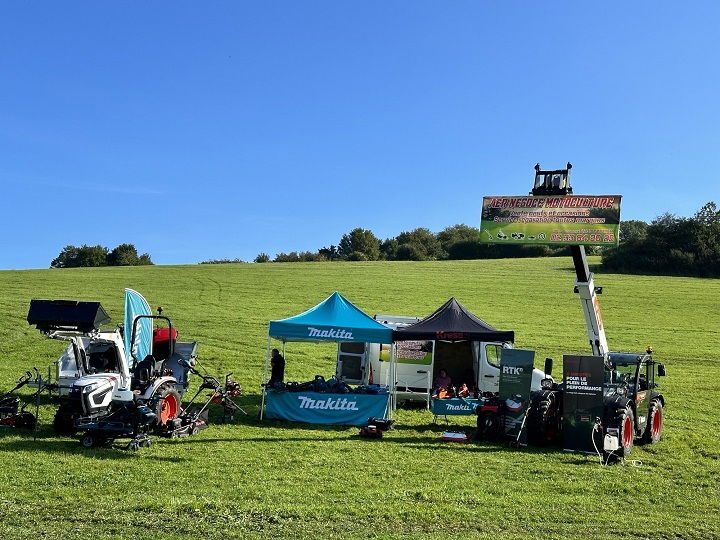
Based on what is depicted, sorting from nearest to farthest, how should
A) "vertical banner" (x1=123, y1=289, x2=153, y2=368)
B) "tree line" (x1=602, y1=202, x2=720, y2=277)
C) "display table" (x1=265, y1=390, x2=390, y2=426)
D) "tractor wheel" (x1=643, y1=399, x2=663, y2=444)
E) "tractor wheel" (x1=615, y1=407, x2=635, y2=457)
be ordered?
1. "tractor wheel" (x1=615, y1=407, x2=635, y2=457)
2. "tractor wheel" (x1=643, y1=399, x2=663, y2=444)
3. "vertical banner" (x1=123, y1=289, x2=153, y2=368)
4. "display table" (x1=265, y1=390, x2=390, y2=426)
5. "tree line" (x1=602, y1=202, x2=720, y2=277)

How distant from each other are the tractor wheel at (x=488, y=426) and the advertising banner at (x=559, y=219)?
3846 millimetres

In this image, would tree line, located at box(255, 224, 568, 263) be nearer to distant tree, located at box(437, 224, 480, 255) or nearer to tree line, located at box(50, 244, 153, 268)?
distant tree, located at box(437, 224, 480, 255)

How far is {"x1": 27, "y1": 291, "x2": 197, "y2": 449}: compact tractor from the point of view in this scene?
12.4 metres

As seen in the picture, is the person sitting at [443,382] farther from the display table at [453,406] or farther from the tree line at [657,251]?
the tree line at [657,251]

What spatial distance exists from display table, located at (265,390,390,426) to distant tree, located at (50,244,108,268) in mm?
73801

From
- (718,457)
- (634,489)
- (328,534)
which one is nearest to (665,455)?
Result: (718,457)

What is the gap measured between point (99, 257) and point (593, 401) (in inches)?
3176

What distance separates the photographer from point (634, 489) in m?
10.5

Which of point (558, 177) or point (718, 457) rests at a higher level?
point (558, 177)

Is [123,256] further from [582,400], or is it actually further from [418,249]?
[582,400]

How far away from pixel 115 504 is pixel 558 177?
10.8m

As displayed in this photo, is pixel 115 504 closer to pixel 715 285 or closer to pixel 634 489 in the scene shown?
pixel 634 489

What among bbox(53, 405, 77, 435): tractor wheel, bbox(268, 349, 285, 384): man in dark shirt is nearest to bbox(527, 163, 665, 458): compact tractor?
bbox(268, 349, 285, 384): man in dark shirt

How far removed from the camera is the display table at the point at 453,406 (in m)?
16.2
